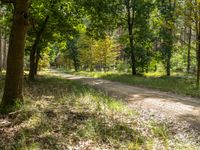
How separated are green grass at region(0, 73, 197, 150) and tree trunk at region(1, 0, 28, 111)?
0.81 metres

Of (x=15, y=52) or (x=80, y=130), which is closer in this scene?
(x=80, y=130)

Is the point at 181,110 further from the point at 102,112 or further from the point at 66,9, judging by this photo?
the point at 66,9

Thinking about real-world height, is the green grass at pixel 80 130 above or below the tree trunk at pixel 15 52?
below

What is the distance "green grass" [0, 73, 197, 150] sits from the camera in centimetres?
670

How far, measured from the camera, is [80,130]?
7.65 m

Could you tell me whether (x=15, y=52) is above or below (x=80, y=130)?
above

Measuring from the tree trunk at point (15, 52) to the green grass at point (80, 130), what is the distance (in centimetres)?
81

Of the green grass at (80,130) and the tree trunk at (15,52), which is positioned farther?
the tree trunk at (15,52)

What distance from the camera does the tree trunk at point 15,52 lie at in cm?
1012

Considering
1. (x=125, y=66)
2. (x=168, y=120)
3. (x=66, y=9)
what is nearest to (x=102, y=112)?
(x=168, y=120)

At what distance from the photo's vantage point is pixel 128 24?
1355 inches

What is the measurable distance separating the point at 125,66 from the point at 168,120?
4327 centimetres

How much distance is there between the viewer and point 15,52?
10164 millimetres

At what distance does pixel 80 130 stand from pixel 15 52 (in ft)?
12.8
